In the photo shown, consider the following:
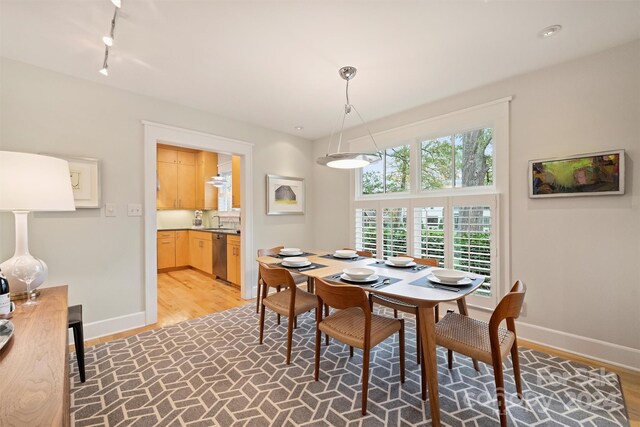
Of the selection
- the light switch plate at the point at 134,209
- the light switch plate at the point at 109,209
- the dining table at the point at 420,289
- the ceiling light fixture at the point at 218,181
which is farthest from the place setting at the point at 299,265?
the ceiling light fixture at the point at 218,181

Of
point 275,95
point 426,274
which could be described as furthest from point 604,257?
point 275,95

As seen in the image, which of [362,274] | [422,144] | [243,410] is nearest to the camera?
[243,410]

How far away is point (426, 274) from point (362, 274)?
0.53 metres

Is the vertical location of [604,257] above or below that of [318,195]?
below

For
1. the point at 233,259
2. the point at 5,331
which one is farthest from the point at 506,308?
the point at 233,259

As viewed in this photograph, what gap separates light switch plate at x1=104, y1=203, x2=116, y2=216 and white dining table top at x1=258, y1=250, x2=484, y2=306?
1.56m

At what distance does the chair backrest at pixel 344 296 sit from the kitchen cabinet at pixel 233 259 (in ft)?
8.84

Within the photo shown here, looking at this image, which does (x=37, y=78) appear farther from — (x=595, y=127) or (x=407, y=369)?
(x=595, y=127)

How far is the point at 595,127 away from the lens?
85.0 inches

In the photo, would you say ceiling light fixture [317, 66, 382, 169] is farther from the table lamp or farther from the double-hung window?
the table lamp

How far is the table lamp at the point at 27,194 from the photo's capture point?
142 cm

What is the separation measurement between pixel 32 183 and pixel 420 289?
2.28 meters

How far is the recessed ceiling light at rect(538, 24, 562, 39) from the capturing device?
186 cm

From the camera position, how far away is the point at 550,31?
190cm
